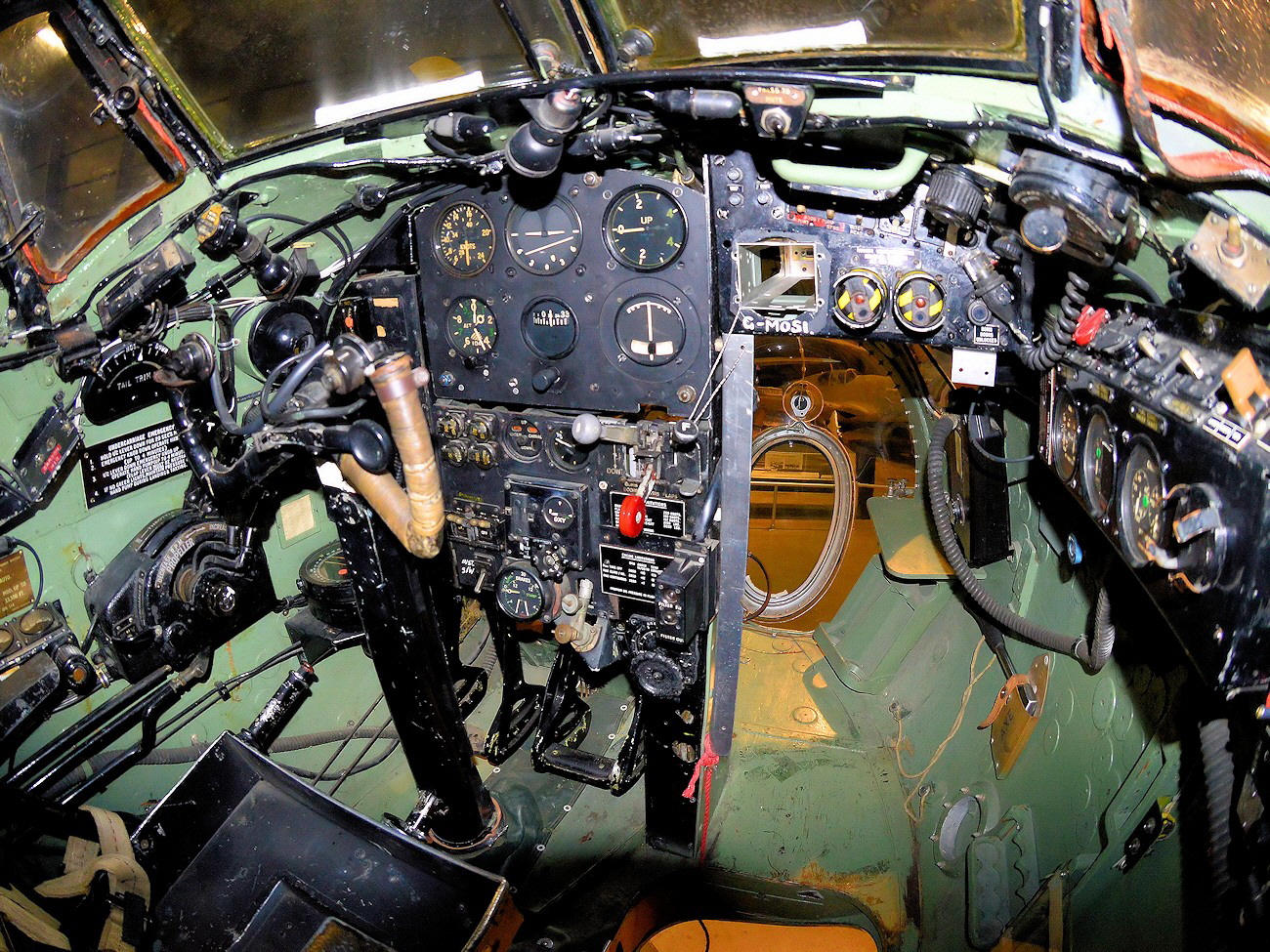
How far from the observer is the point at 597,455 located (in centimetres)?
304

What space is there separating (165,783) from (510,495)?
1.88 m

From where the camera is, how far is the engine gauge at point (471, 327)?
10.3 ft

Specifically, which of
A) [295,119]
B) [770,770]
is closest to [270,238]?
[295,119]

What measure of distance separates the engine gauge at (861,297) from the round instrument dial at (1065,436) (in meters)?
0.66

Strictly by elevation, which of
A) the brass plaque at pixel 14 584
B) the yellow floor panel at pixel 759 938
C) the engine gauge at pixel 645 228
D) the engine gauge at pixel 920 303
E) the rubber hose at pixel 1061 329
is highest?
the engine gauge at pixel 645 228

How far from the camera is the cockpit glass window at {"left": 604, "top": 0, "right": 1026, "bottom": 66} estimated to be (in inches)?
59.1

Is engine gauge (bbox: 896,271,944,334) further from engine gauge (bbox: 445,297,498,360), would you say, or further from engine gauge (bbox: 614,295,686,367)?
engine gauge (bbox: 445,297,498,360)

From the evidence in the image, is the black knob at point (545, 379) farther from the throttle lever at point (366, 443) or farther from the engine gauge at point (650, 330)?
the throttle lever at point (366, 443)

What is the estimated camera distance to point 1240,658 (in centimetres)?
133

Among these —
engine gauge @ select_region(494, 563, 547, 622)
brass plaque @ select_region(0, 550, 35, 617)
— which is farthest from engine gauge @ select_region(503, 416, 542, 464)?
brass plaque @ select_region(0, 550, 35, 617)

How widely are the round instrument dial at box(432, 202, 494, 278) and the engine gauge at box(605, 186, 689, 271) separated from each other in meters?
0.56

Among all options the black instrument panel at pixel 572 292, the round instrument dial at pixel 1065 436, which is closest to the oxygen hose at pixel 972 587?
the round instrument dial at pixel 1065 436

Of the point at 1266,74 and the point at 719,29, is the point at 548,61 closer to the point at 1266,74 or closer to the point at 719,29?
the point at 719,29

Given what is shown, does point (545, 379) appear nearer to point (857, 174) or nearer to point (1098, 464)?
point (857, 174)
